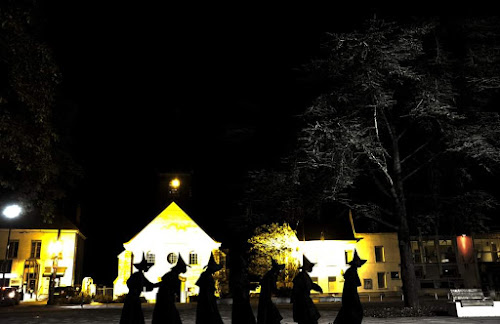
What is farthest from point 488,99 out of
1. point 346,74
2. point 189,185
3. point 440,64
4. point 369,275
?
point 189,185

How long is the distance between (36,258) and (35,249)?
38.7 inches

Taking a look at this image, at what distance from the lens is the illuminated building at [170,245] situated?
137 feet

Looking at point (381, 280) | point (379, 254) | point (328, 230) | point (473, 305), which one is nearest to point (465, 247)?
point (379, 254)

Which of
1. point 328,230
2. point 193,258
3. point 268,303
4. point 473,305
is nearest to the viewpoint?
point 268,303

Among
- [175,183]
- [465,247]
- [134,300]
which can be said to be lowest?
[134,300]

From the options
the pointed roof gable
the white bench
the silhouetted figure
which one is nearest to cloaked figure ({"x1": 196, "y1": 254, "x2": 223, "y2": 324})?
the silhouetted figure

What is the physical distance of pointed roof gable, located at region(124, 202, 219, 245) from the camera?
42562mm

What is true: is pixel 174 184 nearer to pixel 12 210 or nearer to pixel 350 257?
pixel 350 257

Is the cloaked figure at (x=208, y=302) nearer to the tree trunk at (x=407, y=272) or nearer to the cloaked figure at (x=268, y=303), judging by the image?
the cloaked figure at (x=268, y=303)

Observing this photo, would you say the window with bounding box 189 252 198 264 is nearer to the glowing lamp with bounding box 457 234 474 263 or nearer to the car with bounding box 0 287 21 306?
the car with bounding box 0 287 21 306

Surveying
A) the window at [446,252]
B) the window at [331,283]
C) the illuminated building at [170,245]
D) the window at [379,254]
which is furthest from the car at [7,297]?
the window at [446,252]

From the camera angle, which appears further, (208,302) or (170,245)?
Answer: (170,245)

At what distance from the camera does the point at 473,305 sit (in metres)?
16.9

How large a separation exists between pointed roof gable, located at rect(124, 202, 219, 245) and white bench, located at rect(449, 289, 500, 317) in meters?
28.8
